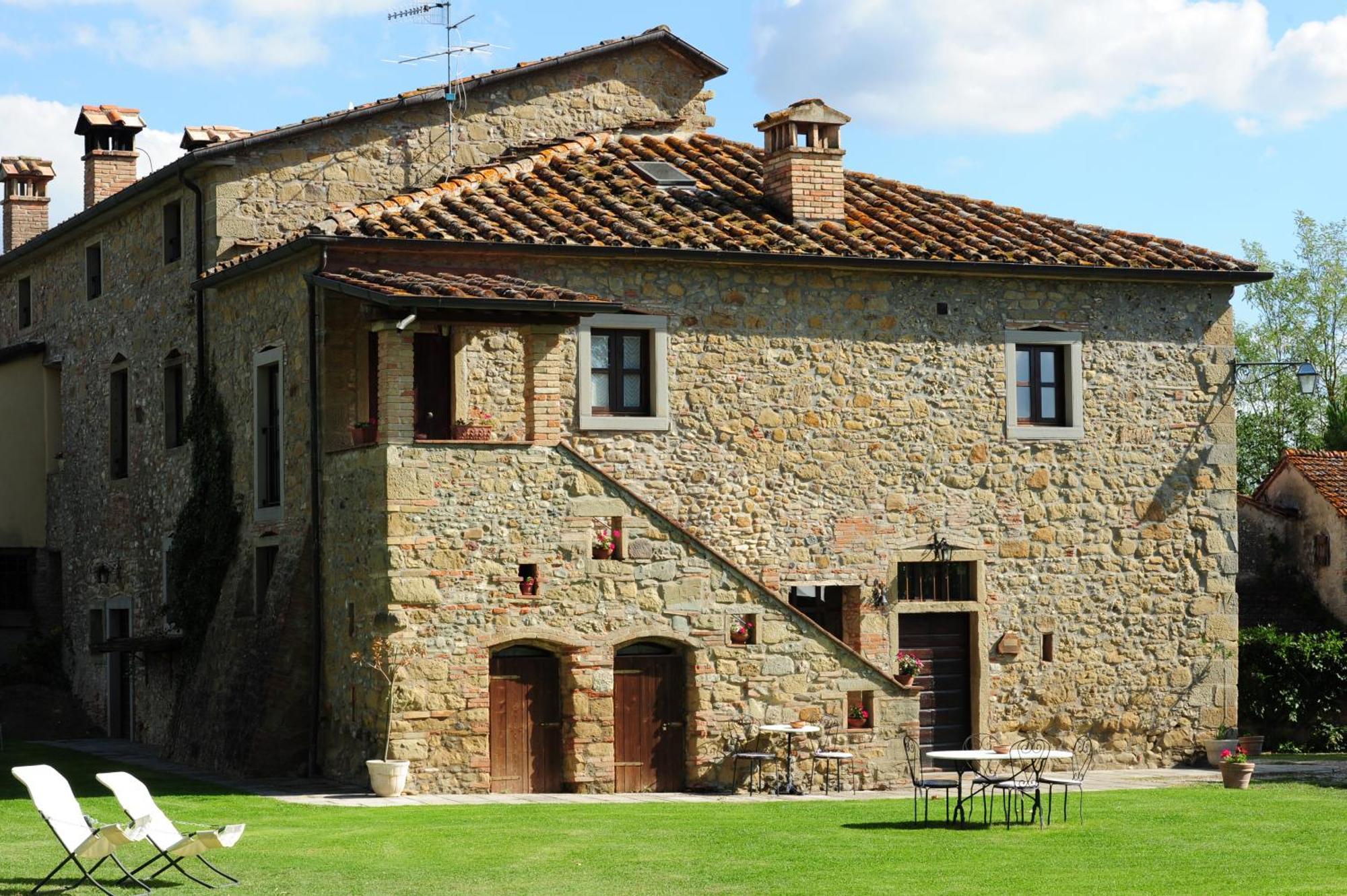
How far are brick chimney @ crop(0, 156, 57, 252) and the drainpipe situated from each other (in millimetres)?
14136

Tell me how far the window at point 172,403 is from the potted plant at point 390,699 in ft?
25.8

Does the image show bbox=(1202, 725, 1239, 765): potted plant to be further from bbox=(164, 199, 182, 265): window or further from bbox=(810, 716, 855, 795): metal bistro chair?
bbox=(164, 199, 182, 265): window

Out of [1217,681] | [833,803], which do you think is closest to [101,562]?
[833,803]

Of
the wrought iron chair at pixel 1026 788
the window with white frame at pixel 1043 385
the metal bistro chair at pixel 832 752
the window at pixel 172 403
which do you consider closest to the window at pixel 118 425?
the window at pixel 172 403

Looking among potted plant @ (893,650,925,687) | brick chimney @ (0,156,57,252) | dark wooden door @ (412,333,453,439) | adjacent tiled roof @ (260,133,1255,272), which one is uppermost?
brick chimney @ (0,156,57,252)

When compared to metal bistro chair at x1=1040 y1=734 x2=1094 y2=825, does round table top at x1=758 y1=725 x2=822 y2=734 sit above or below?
above

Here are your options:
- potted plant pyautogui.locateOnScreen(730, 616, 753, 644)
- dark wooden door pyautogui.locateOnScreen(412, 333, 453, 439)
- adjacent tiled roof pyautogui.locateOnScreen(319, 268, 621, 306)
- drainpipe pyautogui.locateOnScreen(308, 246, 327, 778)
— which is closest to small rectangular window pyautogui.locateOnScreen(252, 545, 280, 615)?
drainpipe pyautogui.locateOnScreen(308, 246, 327, 778)

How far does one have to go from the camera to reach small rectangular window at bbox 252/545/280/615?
22.9 meters

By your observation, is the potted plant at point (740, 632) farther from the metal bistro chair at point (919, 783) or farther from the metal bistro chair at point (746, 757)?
the metal bistro chair at point (919, 783)

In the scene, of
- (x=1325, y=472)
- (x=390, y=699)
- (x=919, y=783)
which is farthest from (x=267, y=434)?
(x=1325, y=472)

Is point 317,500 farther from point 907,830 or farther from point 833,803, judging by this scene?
point 907,830

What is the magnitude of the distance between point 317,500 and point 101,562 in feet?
28.3

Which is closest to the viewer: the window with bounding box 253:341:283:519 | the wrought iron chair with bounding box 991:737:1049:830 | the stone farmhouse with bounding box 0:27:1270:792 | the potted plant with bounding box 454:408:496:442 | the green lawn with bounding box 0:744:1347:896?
the green lawn with bounding box 0:744:1347:896

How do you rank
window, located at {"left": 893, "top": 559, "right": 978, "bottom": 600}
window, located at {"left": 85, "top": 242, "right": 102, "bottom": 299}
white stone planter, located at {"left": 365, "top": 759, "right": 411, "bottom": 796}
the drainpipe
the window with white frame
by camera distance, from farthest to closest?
window, located at {"left": 85, "top": 242, "right": 102, "bottom": 299}
the window with white frame
window, located at {"left": 893, "top": 559, "right": 978, "bottom": 600}
the drainpipe
white stone planter, located at {"left": 365, "top": 759, "right": 411, "bottom": 796}
